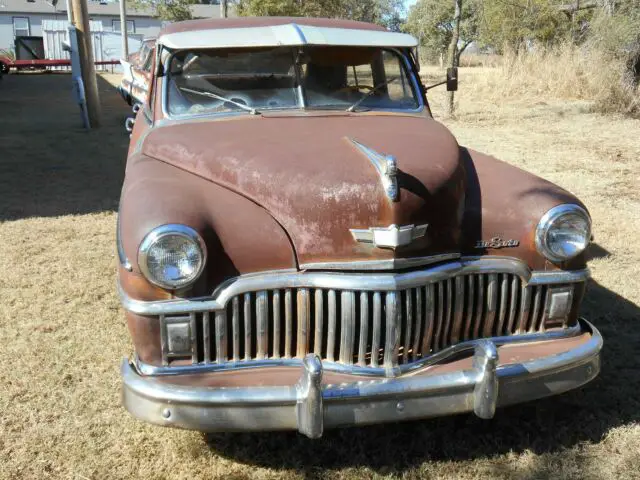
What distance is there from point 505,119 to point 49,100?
1099 centimetres

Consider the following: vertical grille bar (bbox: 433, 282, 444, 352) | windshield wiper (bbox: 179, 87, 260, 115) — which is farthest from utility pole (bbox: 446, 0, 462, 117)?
vertical grille bar (bbox: 433, 282, 444, 352)

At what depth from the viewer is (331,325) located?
2373 mm

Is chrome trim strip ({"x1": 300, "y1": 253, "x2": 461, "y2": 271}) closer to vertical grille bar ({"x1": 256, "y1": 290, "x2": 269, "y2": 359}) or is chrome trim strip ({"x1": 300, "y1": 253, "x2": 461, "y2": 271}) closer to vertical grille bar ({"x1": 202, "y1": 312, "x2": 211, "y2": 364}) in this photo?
vertical grille bar ({"x1": 256, "y1": 290, "x2": 269, "y2": 359})

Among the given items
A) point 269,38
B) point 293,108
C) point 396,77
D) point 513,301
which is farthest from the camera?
point 396,77

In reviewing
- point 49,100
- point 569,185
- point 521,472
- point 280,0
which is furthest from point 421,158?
point 280,0

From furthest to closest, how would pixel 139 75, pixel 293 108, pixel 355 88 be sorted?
pixel 139 75 < pixel 355 88 < pixel 293 108

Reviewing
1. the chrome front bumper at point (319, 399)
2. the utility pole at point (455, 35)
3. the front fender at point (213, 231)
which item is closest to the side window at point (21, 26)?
the utility pole at point (455, 35)

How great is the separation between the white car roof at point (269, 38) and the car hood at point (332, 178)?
70 centimetres

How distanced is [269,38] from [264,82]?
0.28 metres

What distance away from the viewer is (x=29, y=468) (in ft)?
8.79

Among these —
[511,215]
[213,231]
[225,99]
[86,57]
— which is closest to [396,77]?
[225,99]

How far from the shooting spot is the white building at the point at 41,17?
41906mm

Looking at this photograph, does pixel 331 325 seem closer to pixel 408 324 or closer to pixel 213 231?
pixel 408 324

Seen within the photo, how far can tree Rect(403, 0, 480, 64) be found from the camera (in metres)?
38.9
